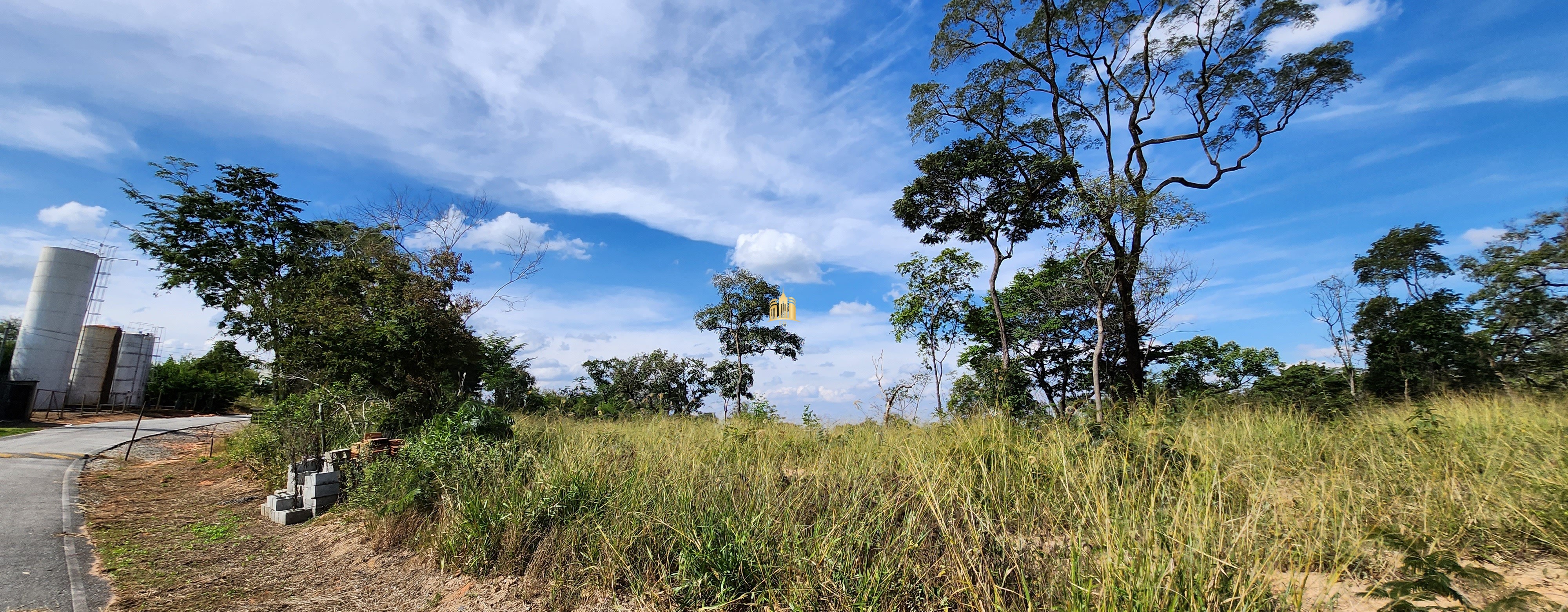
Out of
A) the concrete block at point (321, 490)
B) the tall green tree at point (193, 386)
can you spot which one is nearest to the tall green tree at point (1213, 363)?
the concrete block at point (321, 490)

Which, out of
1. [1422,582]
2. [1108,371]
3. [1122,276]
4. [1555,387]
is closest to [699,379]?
[1108,371]

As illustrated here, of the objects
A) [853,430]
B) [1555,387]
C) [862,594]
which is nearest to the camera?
[862,594]

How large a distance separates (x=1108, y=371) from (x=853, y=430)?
14.4 m

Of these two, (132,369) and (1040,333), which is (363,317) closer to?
(1040,333)

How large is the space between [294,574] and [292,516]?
1.96 m

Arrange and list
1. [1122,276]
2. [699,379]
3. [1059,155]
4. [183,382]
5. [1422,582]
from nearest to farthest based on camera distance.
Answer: [1422,582], [1122,276], [1059,155], [699,379], [183,382]

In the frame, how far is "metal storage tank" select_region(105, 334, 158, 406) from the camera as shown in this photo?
3194cm

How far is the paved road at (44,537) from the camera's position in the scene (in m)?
4.24

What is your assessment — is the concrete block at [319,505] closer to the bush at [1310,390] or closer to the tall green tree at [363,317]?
the tall green tree at [363,317]

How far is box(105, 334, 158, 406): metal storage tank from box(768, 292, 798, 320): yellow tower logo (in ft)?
113

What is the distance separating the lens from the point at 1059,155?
51.3 feet

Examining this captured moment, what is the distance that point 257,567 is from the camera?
16.4 feet

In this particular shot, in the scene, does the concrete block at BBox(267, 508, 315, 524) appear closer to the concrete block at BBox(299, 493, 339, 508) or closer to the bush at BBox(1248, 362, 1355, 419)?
the concrete block at BBox(299, 493, 339, 508)

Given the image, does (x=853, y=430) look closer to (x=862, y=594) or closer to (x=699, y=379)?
(x=862, y=594)
